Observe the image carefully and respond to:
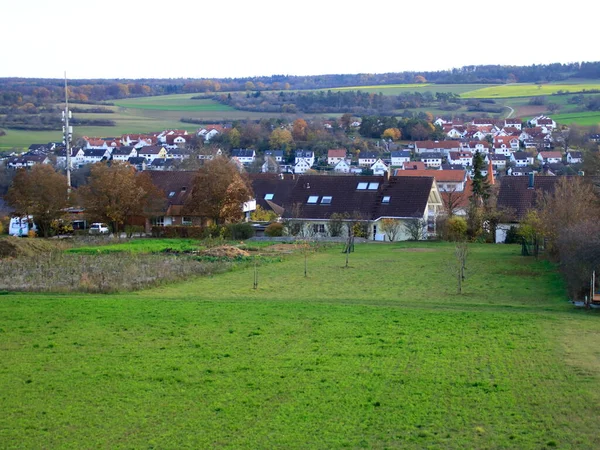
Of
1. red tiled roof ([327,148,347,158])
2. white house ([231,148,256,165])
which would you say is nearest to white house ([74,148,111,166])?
white house ([231,148,256,165])

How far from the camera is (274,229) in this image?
142ft

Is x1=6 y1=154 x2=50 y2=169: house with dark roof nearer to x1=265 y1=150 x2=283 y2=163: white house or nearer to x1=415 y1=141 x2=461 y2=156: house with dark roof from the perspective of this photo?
x1=265 y1=150 x2=283 y2=163: white house

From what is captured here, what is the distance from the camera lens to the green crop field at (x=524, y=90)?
519ft

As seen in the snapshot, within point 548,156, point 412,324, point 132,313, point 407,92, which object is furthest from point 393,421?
point 407,92

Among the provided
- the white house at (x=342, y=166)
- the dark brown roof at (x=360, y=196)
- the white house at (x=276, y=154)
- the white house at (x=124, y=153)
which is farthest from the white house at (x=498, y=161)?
the dark brown roof at (x=360, y=196)

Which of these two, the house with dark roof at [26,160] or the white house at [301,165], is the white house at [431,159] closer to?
the white house at [301,165]

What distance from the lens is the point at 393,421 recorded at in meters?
11.0

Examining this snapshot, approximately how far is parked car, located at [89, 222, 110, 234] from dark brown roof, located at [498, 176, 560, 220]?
23205 millimetres

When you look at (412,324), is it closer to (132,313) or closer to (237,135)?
(132,313)

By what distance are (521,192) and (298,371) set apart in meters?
33.6

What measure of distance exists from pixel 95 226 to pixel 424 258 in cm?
2357

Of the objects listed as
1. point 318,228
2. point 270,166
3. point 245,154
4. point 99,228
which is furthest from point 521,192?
point 245,154

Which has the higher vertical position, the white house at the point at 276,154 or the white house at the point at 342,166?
the white house at the point at 276,154

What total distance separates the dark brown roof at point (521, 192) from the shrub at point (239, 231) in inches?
560
